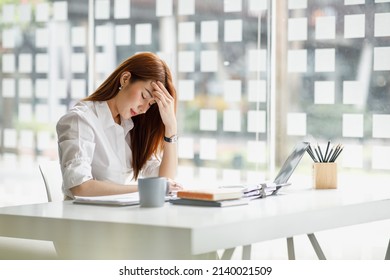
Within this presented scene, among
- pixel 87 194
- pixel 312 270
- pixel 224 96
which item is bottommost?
pixel 312 270

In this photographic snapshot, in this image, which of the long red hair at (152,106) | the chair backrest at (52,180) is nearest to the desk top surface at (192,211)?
the chair backrest at (52,180)

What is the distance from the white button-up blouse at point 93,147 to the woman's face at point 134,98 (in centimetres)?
6

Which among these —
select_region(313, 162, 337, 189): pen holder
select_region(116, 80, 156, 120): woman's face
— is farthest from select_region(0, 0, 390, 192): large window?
select_region(116, 80, 156, 120): woman's face

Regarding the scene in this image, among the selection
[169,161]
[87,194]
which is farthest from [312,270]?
[169,161]

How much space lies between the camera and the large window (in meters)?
4.49

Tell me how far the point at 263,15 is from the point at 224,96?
0.59 m

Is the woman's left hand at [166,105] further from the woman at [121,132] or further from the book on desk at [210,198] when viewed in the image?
the book on desk at [210,198]

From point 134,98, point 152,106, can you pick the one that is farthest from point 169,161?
point 134,98

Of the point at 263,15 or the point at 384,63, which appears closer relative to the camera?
the point at 384,63

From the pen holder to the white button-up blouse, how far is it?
673mm

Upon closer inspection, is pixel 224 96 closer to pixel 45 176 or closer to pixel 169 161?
pixel 169 161

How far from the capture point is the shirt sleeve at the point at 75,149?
253 centimetres

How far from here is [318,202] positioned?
2297mm

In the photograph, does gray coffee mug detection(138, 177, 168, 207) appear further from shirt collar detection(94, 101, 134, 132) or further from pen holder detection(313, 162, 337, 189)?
pen holder detection(313, 162, 337, 189)
